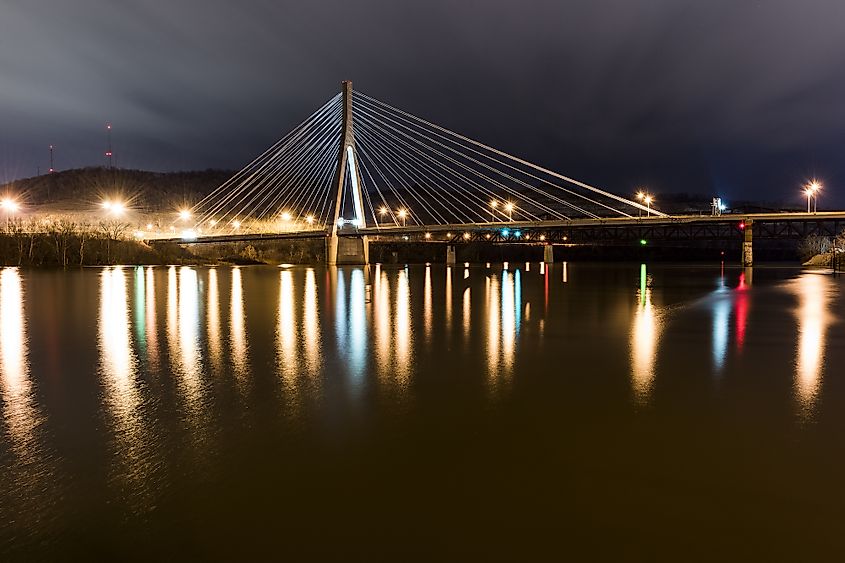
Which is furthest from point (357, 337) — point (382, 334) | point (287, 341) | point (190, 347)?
point (190, 347)

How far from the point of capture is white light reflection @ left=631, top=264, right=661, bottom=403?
379 inches

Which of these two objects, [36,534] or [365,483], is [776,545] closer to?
[365,483]

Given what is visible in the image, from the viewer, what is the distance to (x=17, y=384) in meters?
9.65

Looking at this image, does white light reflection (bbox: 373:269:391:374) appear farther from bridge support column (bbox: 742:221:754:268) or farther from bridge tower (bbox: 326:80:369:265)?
bridge support column (bbox: 742:221:754:268)

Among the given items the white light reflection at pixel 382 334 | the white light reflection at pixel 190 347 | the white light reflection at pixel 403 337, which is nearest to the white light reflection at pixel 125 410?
the white light reflection at pixel 190 347

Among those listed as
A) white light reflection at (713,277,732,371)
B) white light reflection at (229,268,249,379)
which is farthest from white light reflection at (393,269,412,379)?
white light reflection at (713,277,732,371)

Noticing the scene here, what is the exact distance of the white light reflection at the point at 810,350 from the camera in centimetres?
908

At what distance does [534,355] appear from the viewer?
12.6 m

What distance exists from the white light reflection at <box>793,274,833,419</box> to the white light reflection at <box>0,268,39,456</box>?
10.5 meters

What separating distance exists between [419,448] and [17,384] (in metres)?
7.69

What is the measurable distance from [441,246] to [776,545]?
440ft

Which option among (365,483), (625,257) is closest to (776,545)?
(365,483)

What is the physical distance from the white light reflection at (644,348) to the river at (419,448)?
8 cm

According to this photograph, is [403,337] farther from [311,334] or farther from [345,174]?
[345,174]
